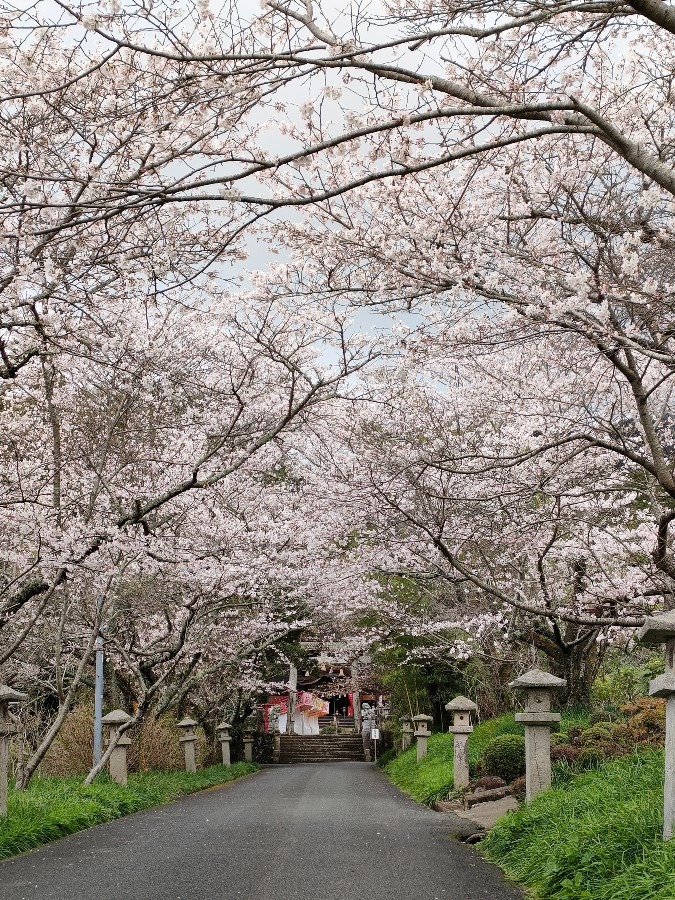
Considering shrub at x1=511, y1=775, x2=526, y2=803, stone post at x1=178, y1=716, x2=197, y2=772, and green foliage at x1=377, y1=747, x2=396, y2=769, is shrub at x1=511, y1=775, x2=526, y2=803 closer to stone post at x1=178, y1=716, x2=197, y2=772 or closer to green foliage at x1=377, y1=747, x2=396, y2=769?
stone post at x1=178, y1=716, x2=197, y2=772

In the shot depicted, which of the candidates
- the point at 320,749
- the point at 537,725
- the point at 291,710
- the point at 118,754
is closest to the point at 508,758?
the point at 537,725

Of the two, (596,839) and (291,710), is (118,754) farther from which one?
(291,710)

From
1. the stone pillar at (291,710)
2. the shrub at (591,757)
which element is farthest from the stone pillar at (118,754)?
the stone pillar at (291,710)

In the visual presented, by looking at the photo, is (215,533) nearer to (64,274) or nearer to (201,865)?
(201,865)

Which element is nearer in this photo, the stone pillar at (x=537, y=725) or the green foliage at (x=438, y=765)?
the stone pillar at (x=537, y=725)

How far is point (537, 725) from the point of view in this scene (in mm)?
8422

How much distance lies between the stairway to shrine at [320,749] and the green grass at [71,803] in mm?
19535

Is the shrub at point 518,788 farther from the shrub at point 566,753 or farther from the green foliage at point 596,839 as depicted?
the green foliage at point 596,839

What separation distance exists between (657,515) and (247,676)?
57.6ft

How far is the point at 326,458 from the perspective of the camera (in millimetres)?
14914

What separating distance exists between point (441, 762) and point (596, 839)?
11.3 metres

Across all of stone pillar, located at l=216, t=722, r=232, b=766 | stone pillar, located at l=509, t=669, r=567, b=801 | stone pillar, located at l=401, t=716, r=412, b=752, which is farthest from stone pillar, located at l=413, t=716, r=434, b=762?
stone pillar, located at l=509, t=669, r=567, b=801

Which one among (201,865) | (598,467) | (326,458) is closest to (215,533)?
(326,458)

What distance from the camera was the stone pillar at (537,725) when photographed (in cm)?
829
